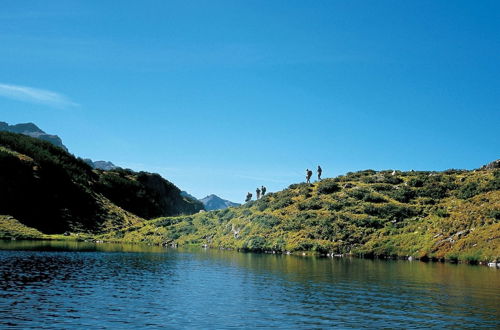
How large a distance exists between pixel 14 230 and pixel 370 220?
10881 centimetres

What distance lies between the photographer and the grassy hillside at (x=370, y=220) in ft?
249

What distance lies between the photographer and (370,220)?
91.2 m

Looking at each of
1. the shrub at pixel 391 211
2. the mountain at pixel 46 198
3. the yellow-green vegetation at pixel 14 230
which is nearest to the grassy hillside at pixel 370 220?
the shrub at pixel 391 211

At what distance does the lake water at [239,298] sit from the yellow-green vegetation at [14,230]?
292 feet

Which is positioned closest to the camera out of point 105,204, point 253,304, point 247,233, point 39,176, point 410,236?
point 253,304

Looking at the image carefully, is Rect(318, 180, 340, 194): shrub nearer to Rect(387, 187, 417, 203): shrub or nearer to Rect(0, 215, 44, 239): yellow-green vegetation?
Rect(387, 187, 417, 203): shrub

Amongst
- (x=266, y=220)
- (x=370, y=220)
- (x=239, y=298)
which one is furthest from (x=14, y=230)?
(x=239, y=298)

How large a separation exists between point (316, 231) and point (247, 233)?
21.2m

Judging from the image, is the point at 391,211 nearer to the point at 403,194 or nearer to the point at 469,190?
the point at 403,194

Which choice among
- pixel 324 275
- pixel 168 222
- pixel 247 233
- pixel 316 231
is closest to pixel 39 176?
pixel 168 222

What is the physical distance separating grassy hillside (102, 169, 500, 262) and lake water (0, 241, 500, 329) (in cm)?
2465

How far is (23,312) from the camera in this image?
82.7ft

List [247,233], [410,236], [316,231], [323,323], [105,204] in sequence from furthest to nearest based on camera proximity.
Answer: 1. [105,204]
2. [247,233]
3. [316,231]
4. [410,236]
5. [323,323]

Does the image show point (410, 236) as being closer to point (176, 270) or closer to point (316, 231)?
point (316, 231)
